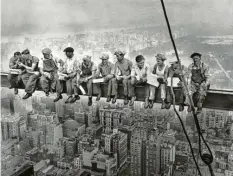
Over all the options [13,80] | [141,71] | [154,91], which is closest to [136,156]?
[154,91]

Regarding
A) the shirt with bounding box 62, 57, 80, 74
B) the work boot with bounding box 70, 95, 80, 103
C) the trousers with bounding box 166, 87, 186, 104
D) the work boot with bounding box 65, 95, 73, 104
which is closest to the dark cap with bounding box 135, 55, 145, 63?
the trousers with bounding box 166, 87, 186, 104

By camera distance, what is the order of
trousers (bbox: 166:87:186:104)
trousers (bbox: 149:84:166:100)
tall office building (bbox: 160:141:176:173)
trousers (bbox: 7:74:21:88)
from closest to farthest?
trousers (bbox: 166:87:186:104) → trousers (bbox: 149:84:166:100) → tall office building (bbox: 160:141:176:173) → trousers (bbox: 7:74:21:88)

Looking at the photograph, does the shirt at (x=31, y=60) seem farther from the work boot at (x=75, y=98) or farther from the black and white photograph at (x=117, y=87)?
the work boot at (x=75, y=98)

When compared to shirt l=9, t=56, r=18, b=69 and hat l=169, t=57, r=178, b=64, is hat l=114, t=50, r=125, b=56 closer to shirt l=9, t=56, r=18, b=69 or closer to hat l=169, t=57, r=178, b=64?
hat l=169, t=57, r=178, b=64

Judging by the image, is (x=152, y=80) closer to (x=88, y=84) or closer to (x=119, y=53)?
(x=119, y=53)

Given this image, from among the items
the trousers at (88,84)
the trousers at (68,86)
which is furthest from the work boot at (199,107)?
the trousers at (68,86)

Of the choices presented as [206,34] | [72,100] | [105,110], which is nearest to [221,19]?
[206,34]
